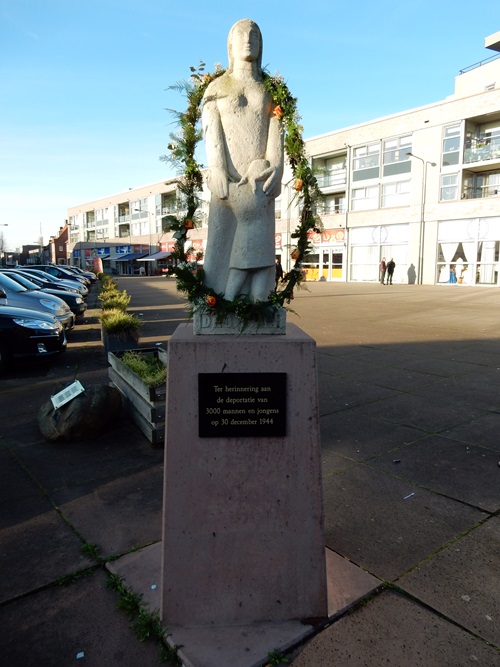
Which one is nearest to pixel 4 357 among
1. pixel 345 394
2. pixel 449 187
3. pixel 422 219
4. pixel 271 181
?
pixel 345 394

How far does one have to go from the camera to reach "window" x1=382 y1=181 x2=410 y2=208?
32.8 m

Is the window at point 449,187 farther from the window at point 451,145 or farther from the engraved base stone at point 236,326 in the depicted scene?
the engraved base stone at point 236,326

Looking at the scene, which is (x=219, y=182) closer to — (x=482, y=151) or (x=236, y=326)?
(x=236, y=326)

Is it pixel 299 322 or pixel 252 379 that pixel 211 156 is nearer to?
pixel 252 379

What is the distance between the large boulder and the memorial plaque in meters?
3.07

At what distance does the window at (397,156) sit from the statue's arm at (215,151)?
3280cm

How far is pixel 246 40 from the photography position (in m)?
2.94

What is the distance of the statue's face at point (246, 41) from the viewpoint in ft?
9.69

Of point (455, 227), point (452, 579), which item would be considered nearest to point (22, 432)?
point (452, 579)

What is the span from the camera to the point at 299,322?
14266 millimetres

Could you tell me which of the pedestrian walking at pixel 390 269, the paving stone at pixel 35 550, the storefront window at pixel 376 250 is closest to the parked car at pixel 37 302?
the paving stone at pixel 35 550

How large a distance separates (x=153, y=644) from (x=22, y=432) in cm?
374

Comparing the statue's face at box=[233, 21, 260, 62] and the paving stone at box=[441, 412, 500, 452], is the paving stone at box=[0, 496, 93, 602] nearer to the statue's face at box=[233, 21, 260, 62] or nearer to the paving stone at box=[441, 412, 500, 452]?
the statue's face at box=[233, 21, 260, 62]

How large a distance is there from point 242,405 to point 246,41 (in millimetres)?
2170
